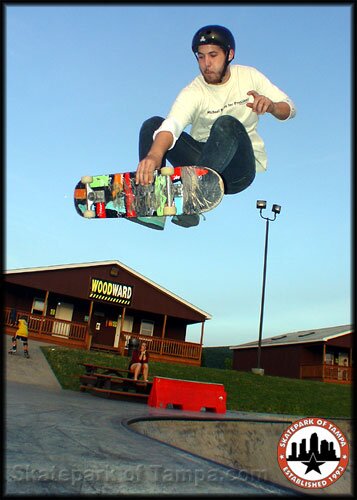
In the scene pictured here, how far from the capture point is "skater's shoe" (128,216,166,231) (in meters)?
→ 3.84

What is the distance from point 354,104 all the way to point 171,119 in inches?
48.2

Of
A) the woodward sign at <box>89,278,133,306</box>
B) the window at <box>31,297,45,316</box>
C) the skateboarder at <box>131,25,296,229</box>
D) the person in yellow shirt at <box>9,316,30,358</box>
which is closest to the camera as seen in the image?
the skateboarder at <box>131,25,296,229</box>

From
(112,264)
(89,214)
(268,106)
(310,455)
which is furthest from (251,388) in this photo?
(268,106)

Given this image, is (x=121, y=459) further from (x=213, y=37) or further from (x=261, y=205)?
(x=213, y=37)

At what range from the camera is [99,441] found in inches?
146

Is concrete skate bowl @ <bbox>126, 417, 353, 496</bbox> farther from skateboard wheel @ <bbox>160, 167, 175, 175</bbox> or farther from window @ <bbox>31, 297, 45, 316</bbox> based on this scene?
window @ <bbox>31, 297, 45, 316</bbox>

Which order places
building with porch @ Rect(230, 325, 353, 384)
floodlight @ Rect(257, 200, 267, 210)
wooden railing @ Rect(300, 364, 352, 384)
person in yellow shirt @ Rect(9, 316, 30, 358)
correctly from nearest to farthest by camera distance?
1. floodlight @ Rect(257, 200, 267, 210)
2. person in yellow shirt @ Rect(9, 316, 30, 358)
3. wooden railing @ Rect(300, 364, 352, 384)
4. building with porch @ Rect(230, 325, 353, 384)

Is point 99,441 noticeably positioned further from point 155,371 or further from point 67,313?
point 67,313

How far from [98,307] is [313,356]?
1406 centimetres

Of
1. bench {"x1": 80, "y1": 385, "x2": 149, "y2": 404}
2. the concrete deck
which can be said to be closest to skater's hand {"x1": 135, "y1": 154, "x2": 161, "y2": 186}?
the concrete deck

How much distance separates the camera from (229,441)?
6.62 metres

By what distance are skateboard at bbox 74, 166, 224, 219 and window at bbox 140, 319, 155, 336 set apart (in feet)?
77.3

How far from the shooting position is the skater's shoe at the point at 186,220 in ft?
12.1

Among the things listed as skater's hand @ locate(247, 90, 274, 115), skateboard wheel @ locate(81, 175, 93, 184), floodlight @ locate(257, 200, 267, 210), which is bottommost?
skateboard wheel @ locate(81, 175, 93, 184)
